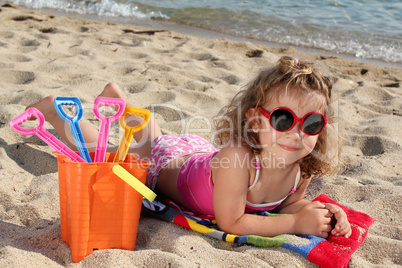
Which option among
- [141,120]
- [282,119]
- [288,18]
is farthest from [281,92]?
[288,18]

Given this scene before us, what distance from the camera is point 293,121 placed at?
1.80 m

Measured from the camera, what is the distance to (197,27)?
657cm

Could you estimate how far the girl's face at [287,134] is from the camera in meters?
1.83

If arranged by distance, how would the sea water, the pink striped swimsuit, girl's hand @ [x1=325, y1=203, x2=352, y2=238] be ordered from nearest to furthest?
girl's hand @ [x1=325, y1=203, x2=352, y2=238] < the pink striped swimsuit < the sea water

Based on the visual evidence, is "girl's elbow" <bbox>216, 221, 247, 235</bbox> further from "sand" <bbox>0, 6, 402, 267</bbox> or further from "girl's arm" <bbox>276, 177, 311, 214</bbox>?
"girl's arm" <bbox>276, 177, 311, 214</bbox>

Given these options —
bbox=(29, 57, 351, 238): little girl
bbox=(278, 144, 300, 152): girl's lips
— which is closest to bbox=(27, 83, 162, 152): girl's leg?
bbox=(29, 57, 351, 238): little girl

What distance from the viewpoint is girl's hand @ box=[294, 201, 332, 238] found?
1930 millimetres

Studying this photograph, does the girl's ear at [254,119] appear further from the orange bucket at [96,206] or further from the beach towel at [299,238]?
the orange bucket at [96,206]

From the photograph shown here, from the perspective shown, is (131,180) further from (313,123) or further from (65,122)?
(65,122)

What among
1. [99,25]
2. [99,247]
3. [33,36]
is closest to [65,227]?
[99,247]

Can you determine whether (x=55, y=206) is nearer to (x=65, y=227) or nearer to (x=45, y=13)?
(x=65, y=227)

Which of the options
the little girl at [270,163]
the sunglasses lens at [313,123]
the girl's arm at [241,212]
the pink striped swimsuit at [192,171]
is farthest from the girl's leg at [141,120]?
the sunglasses lens at [313,123]

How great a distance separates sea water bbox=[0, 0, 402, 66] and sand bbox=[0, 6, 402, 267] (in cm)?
85

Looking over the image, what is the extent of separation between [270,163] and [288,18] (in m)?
5.60
